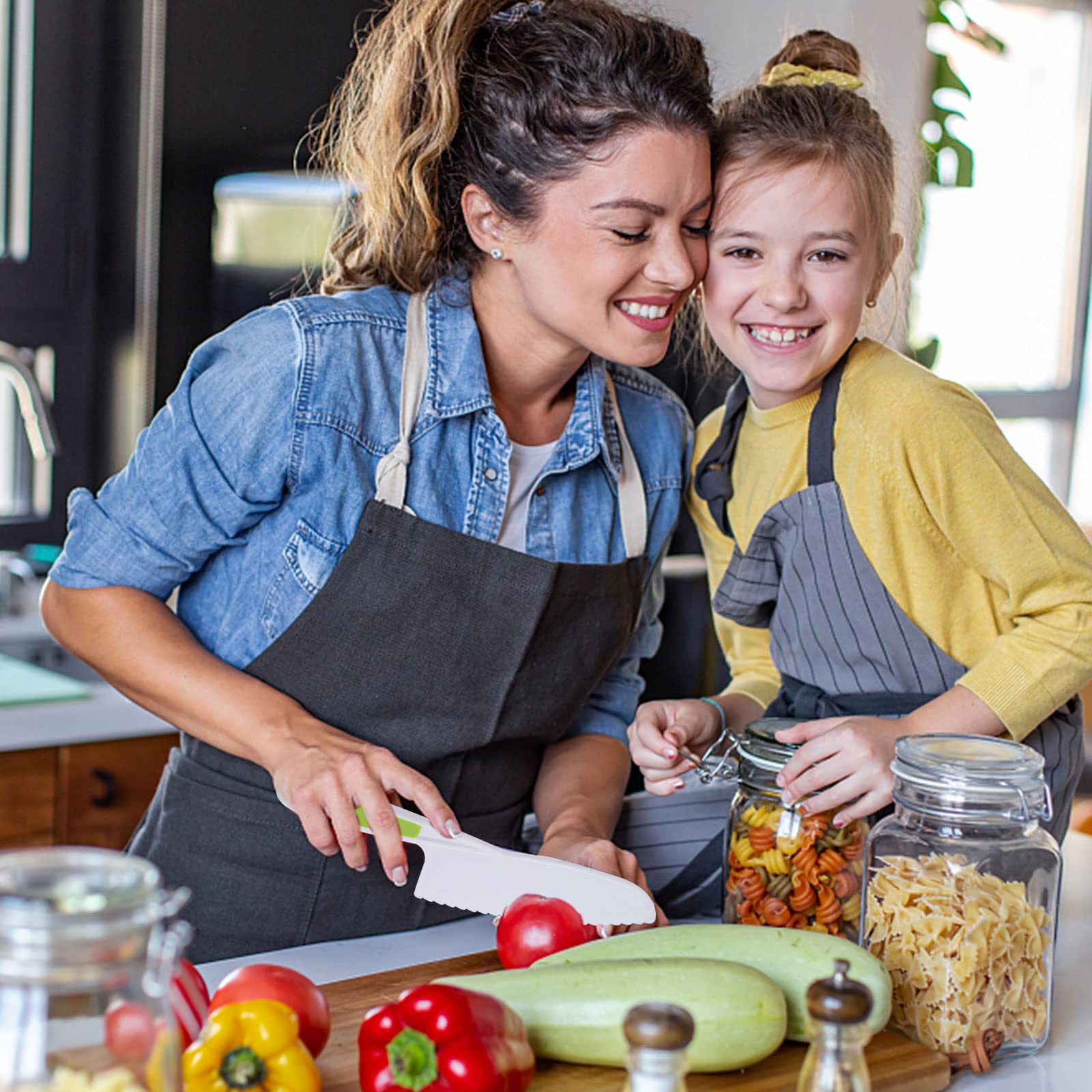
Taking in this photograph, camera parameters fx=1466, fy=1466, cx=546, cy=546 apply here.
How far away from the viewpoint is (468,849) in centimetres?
109

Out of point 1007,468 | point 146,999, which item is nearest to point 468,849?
point 146,999

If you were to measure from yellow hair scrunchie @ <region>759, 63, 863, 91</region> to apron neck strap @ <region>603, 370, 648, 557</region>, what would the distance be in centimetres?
33

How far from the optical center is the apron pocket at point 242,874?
1387 mm

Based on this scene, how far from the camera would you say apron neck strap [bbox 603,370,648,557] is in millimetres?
1481

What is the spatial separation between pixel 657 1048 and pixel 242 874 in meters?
0.79

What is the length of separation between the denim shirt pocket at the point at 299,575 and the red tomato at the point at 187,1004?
0.44 metres

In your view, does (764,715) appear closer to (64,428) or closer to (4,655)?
(4,655)

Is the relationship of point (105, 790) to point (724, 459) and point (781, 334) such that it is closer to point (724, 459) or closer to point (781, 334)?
point (724, 459)

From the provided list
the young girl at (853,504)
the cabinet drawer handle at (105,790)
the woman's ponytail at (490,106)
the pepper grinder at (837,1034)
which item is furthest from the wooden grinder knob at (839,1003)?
the cabinet drawer handle at (105,790)

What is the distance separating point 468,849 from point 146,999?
427mm

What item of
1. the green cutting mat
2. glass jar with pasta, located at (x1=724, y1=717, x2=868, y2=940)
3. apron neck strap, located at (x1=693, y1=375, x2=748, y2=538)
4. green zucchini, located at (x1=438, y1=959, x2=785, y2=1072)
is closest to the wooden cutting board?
green zucchini, located at (x1=438, y1=959, x2=785, y2=1072)

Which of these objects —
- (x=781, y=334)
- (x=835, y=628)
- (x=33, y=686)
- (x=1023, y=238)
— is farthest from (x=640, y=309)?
(x=1023, y=238)

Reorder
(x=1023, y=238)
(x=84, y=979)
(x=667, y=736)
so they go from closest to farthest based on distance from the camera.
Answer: (x=84, y=979), (x=667, y=736), (x=1023, y=238)

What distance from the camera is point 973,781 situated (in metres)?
0.98
